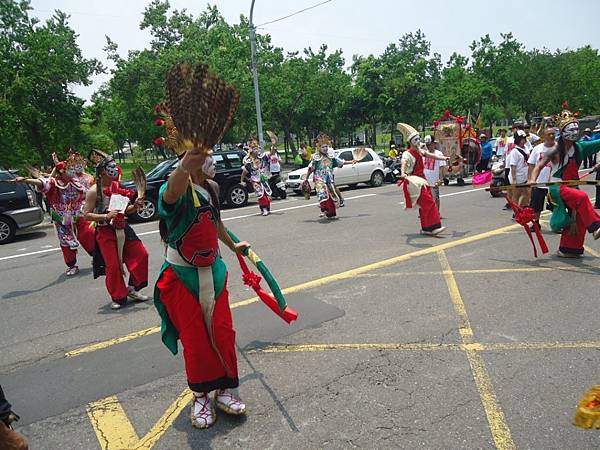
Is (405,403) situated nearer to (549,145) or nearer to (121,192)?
(121,192)

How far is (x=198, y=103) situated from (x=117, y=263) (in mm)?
3672

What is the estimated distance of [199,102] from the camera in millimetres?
2387

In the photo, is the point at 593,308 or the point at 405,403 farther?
the point at 593,308

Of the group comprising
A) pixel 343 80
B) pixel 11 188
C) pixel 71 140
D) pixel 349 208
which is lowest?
pixel 349 208

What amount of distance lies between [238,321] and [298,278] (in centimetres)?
161

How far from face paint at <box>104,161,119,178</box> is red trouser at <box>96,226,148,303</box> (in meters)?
0.61

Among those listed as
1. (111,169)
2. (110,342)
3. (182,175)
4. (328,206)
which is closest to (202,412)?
(182,175)

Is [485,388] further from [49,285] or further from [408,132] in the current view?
[49,285]

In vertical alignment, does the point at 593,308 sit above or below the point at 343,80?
below

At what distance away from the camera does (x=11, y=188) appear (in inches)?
462

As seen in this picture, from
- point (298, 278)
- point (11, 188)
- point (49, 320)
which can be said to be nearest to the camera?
point (49, 320)

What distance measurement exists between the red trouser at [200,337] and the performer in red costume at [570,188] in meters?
4.95

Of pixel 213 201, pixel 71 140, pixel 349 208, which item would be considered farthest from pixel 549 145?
pixel 71 140

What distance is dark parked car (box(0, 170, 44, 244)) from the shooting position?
11.3 metres
